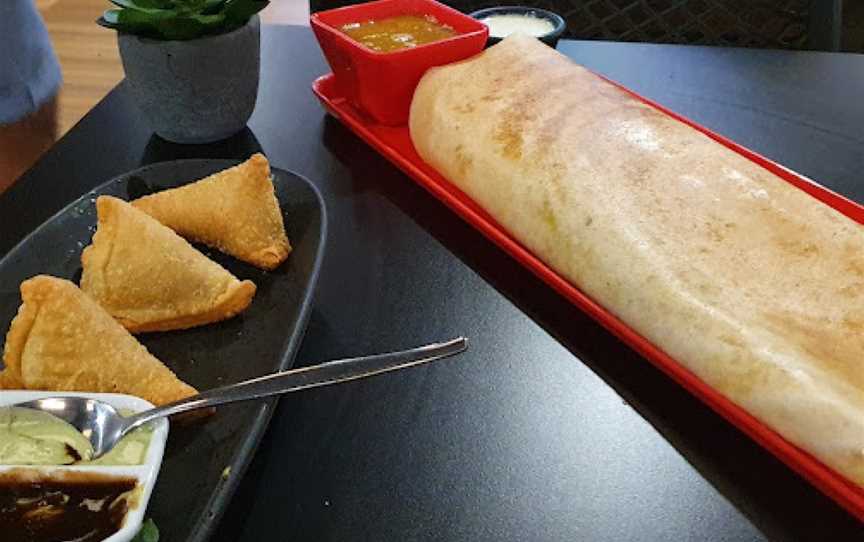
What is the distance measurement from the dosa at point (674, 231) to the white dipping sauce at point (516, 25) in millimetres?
253

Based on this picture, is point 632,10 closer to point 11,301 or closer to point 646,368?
point 646,368

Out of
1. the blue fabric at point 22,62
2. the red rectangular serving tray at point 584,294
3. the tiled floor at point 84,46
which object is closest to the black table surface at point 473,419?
the red rectangular serving tray at point 584,294

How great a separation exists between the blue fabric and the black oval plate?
1684 millimetres

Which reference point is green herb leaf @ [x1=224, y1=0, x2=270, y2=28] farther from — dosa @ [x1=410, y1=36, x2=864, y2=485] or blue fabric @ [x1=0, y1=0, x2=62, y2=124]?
blue fabric @ [x1=0, y1=0, x2=62, y2=124]

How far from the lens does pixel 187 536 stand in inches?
24.6

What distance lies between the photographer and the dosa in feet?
2.32

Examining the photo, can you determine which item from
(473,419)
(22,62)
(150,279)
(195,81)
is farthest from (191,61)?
(22,62)

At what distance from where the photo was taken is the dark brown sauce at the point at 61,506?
595 mm

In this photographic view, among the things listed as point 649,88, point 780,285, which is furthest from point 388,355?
point 649,88

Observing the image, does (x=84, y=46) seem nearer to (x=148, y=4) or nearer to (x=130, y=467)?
(x=148, y=4)

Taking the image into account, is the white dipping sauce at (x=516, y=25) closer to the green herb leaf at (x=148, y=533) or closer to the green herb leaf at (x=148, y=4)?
the green herb leaf at (x=148, y=4)

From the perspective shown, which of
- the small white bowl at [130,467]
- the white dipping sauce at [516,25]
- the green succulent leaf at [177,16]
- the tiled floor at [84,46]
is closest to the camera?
the small white bowl at [130,467]

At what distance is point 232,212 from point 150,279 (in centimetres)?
13

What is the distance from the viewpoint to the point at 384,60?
1.22 meters
